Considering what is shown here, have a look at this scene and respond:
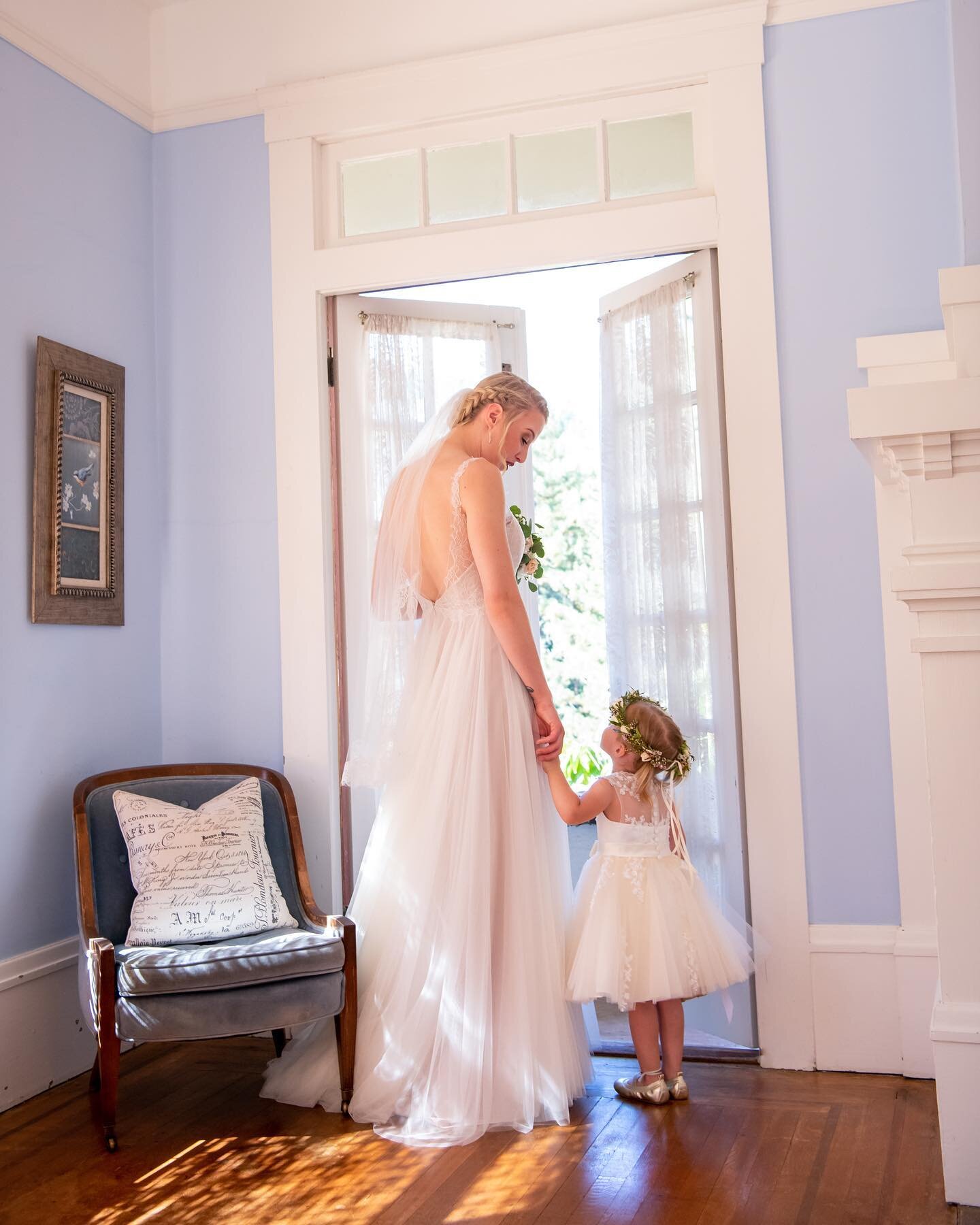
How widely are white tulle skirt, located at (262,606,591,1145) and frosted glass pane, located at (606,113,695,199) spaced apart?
1530 millimetres

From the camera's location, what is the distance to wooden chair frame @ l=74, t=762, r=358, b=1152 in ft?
8.98

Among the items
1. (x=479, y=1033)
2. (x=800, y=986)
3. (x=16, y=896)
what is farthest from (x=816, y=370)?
(x=16, y=896)

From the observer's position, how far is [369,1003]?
2.97 metres

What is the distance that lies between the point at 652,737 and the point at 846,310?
1.40 meters

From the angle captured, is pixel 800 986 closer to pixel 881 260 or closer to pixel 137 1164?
pixel 137 1164

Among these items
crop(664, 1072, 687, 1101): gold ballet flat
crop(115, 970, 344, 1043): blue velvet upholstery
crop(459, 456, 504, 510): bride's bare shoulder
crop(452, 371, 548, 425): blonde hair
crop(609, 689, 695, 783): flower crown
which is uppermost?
crop(452, 371, 548, 425): blonde hair

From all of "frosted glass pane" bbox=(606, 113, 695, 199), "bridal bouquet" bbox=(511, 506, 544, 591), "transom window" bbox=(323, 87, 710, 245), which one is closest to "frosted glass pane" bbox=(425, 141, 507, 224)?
"transom window" bbox=(323, 87, 710, 245)

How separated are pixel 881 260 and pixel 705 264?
1.68 ft

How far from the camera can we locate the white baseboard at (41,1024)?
10.2 ft

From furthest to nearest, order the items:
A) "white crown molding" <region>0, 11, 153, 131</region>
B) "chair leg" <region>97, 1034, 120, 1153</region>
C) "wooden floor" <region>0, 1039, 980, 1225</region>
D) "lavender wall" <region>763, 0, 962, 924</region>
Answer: "white crown molding" <region>0, 11, 153, 131</region> → "lavender wall" <region>763, 0, 962, 924</region> → "chair leg" <region>97, 1034, 120, 1153</region> → "wooden floor" <region>0, 1039, 980, 1225</region>

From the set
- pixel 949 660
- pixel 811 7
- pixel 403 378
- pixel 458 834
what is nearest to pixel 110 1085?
pixel 458 834

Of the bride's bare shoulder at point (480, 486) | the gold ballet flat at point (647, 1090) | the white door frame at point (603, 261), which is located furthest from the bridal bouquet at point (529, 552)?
the gold ballet flat at point (647, 1090)

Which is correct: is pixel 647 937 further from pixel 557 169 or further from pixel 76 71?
pixel 76 71

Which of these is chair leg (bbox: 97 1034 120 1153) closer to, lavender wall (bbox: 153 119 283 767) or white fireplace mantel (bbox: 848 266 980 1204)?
lavender wall (bbox: 153 119 283 767)
